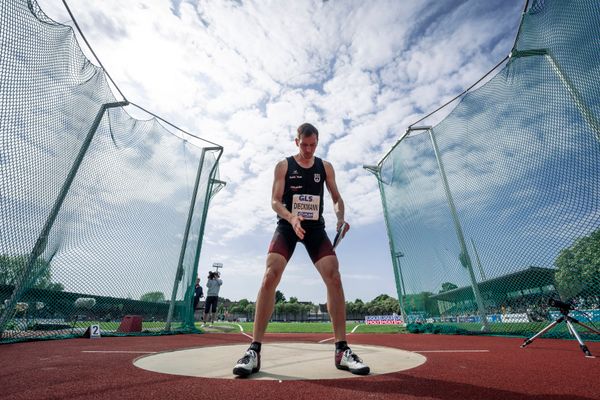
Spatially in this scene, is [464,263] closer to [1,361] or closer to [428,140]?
[428,140]

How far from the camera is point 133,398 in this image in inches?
60.7

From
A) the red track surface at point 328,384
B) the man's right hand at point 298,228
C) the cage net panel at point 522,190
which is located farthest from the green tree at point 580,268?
the man's right hand at point 298,228

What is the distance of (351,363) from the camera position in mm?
2145

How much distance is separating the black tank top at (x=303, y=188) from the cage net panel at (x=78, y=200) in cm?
363

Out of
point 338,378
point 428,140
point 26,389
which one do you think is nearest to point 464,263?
point 428,140

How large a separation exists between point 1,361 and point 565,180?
711 cm

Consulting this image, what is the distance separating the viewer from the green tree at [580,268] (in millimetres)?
4125

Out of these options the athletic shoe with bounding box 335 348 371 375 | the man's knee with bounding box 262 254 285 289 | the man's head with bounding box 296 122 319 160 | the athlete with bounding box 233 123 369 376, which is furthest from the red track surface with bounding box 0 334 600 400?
the man's head with bounding box 296 122 319 160

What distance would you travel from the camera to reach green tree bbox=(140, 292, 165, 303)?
6484 mm

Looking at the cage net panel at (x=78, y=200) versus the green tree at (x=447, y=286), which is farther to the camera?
the green tree at (x=447, y=286)

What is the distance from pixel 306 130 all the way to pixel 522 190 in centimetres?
435

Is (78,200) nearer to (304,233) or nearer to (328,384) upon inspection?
(304,233)

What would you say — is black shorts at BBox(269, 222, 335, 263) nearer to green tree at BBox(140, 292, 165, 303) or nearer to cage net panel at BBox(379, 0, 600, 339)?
cage net panel at BBox(379, 0, 600, 339)

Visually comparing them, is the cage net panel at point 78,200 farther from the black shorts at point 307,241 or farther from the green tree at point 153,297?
the black shorts at point 307,241
